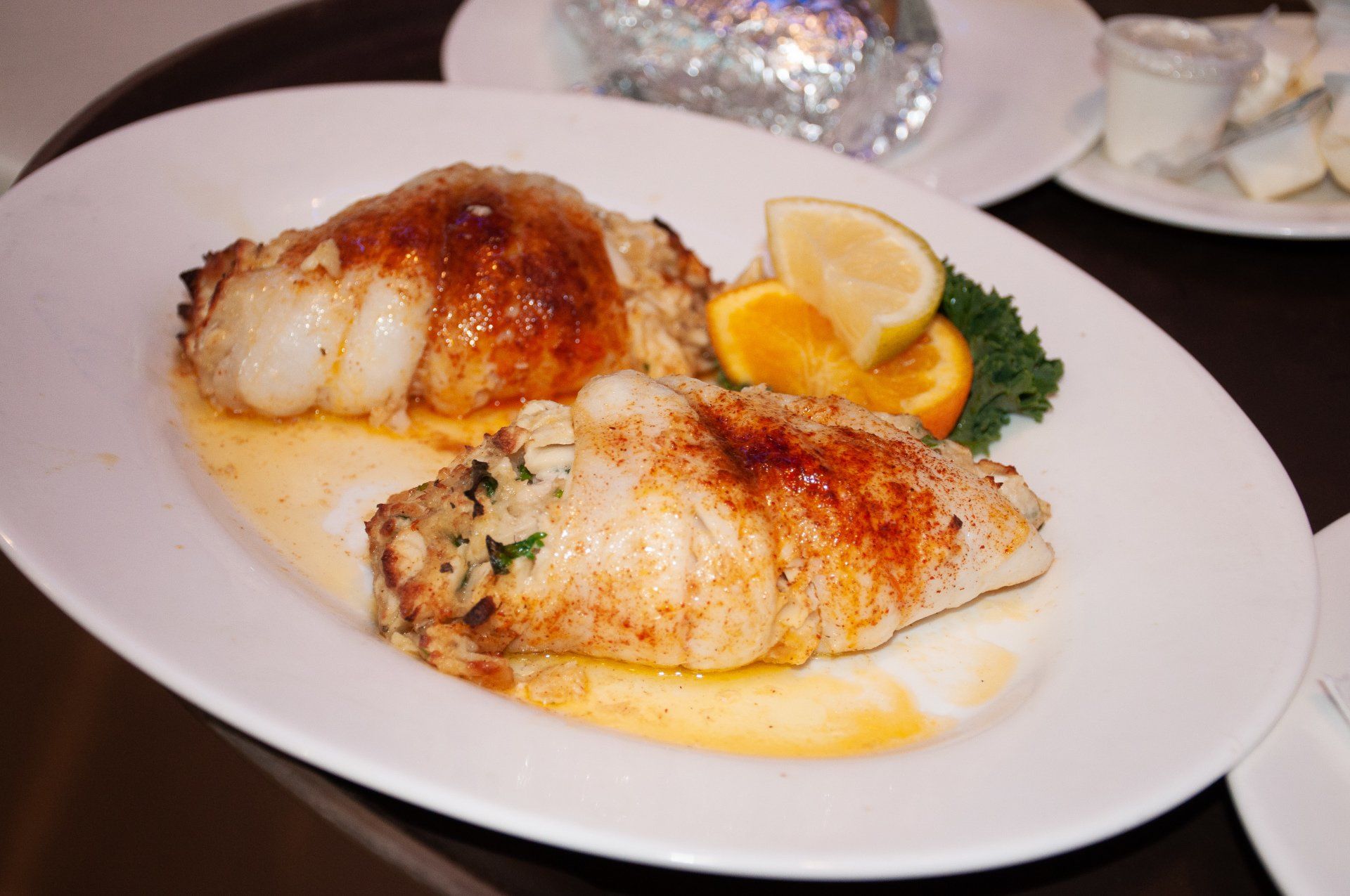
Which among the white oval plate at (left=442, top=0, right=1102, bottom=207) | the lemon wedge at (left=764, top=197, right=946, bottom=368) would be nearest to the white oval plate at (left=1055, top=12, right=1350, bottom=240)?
the white oval plate at (left=442, top=0, right=1102, bottom=207)

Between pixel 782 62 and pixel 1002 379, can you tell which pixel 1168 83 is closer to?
pixel 782 62

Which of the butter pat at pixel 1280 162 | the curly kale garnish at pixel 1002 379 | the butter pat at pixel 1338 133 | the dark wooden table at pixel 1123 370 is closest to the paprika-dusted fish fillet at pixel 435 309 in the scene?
the curly kale garnish at pixel 1002 379

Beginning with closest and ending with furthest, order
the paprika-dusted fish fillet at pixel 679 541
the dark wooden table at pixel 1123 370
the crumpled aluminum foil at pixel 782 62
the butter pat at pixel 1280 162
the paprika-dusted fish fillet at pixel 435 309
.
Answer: the dark wooden table at pixel 1123 370 → the paprika-dusted fish fillet at pixel 679 541 → the paprika-dusted fish fillet at pixel 435 309 → the butter pat at pixel 1280 162 → the crumpled aluminum foil at pixel 782 62

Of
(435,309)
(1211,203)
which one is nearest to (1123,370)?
(1211,203)

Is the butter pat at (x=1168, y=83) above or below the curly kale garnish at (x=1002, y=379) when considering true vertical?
above

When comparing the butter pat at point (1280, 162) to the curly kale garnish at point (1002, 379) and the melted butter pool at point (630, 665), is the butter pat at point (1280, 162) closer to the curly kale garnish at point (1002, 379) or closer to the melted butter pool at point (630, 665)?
the curly kale garnish at point (1002, 379)

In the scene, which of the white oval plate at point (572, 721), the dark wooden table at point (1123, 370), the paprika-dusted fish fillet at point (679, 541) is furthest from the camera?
the paprika-dusted fish fillet at point (679, 541)

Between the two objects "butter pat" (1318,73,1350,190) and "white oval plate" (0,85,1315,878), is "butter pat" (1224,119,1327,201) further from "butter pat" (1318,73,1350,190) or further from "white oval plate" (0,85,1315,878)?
"white oval plate" (0,85,1315,878)
